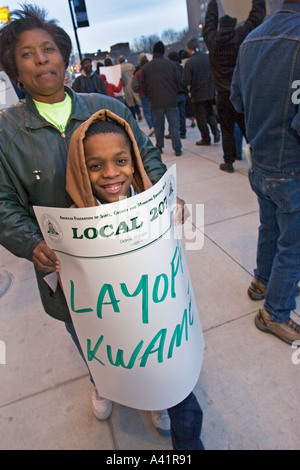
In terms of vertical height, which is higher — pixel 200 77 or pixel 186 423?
pixel 200 77

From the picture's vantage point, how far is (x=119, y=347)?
1148mm

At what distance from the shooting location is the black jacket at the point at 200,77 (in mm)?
6000

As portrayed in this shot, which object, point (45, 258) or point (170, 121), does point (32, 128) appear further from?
point (170, 121)

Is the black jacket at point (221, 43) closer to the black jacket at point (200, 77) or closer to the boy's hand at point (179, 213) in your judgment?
the black jacket at point (200, 77)

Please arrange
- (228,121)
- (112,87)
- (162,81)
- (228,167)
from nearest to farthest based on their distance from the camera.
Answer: (228,121)
(228,167)
(162,81)
(112,87)

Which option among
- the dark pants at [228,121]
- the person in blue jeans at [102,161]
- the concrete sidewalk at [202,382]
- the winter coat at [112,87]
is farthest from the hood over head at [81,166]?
the winter coat at [112,87]

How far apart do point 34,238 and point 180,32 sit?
81.4 m

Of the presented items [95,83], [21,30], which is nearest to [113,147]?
[21,30]

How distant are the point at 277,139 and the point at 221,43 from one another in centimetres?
315

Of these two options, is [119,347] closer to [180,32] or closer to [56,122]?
[56,122]

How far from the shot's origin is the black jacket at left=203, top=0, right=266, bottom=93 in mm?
3922

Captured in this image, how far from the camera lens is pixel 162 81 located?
5836 mm

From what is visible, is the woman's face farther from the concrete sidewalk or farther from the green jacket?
Result: the concrete sidewalk
